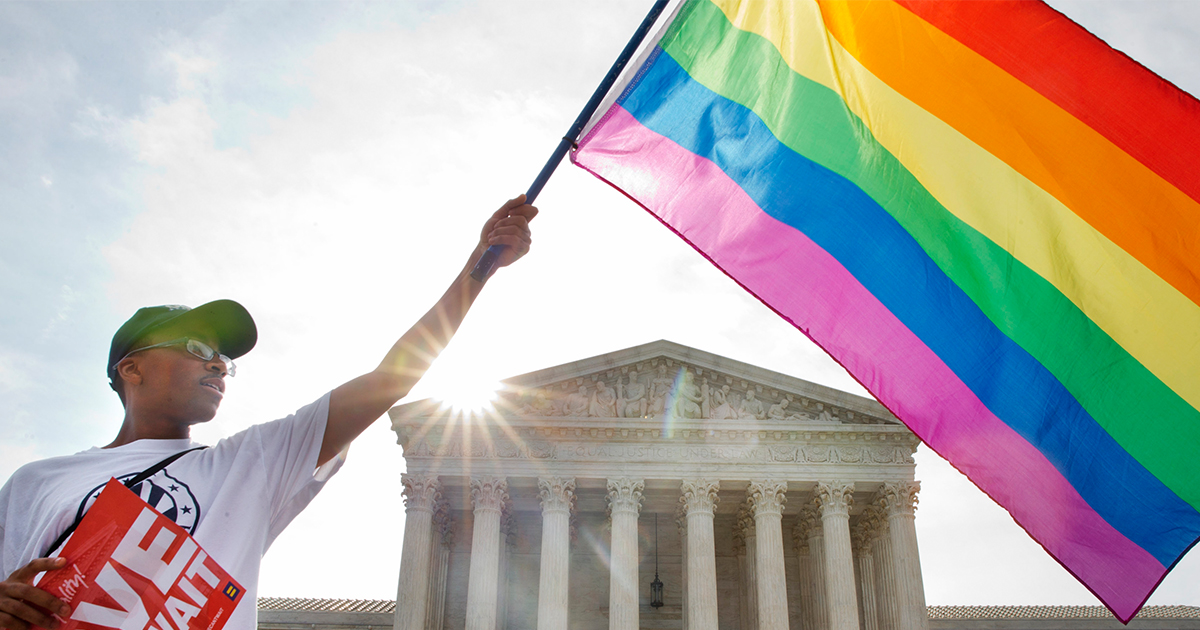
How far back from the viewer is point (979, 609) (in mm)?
32625

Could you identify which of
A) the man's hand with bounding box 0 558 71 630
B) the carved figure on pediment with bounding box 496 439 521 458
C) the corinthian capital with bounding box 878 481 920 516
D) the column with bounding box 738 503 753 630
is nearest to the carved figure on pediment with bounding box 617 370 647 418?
the carved figure on pediment with bounding box 496 439 521 458

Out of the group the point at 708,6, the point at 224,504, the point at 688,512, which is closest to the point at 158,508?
the point at 224,504

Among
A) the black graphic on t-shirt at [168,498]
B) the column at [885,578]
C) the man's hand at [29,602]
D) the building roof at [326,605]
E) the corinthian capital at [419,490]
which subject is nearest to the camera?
the man's hand at [29,602]

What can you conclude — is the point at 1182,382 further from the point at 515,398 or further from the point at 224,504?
the point at 515,398

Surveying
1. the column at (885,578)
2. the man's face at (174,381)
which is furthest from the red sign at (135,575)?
the column at (885,578)

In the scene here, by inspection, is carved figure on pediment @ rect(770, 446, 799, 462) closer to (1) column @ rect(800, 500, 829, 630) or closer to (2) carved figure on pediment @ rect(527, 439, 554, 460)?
(1) column @ rect(800, 500, 829, 630)

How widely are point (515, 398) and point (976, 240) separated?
2127 cm

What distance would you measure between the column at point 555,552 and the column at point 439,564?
3.14m

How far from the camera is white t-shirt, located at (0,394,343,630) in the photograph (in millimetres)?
2162

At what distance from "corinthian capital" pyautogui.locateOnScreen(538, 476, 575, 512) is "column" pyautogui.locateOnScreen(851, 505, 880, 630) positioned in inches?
357

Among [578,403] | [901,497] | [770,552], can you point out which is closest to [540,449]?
[578,403]

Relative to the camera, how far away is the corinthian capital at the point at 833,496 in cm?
2391

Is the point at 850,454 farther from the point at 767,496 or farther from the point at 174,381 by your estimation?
the point at 174,381

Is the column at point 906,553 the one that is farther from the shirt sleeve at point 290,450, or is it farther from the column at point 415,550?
the shirt sleeve at point 290,450
